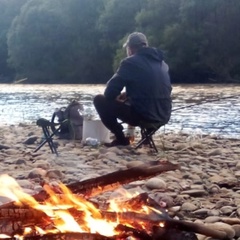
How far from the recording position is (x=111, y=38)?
5666 centimetres

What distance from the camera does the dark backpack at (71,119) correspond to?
8.73 meters

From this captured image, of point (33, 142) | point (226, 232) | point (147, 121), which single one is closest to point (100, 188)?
point (226, 232)

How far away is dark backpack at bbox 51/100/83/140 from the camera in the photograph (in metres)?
8.73

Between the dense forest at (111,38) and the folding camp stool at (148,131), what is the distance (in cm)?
3464

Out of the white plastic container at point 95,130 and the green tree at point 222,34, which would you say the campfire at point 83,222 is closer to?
the white plastic container at point 95,130

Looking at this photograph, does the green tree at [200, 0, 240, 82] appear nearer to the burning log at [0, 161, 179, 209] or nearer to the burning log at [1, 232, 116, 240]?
the burning log at [0, 161, 179, 209]

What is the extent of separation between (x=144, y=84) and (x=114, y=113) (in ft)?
1.99

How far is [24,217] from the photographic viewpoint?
3229 millimetres

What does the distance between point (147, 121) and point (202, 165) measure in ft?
3.89

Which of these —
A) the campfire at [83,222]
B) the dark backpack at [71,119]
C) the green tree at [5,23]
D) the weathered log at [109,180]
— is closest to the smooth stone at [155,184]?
the weathered log at [109,180]

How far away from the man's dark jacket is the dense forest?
1374 inches

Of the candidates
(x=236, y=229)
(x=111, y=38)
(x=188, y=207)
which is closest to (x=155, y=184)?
(x=188, y=207)

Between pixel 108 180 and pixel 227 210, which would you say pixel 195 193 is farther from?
pixel 108 180

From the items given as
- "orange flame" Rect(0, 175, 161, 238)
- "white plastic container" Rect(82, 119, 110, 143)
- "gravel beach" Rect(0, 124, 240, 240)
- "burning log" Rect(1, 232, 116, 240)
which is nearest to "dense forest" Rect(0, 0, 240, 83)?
"white plastic container" Rect(82, 119, 110, 143)
